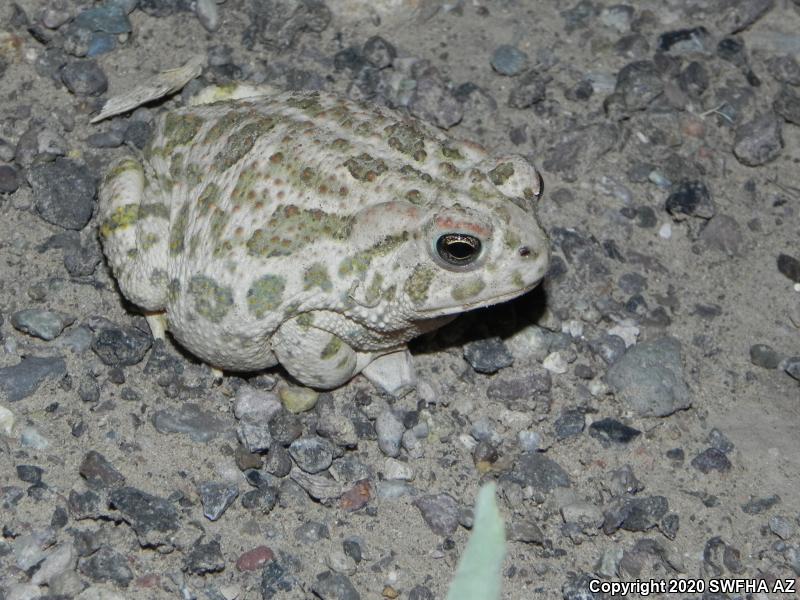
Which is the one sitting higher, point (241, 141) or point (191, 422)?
point (241, 141)

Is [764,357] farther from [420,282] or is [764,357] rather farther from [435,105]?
[435,105]

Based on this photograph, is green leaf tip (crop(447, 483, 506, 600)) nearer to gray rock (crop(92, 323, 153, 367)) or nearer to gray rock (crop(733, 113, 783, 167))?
gray rock (crop(92, 323, 153, 367))

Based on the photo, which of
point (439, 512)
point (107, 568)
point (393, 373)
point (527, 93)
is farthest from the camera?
point (527, 93)

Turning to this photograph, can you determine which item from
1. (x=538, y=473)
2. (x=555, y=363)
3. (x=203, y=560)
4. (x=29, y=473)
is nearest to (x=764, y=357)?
(x=555, y=363)

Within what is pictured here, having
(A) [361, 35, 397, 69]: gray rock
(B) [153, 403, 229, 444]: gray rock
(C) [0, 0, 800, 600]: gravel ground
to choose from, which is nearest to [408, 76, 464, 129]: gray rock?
(C) [0, 0, 800, 600]: gravel ground

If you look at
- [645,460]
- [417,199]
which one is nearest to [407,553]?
[645,460]

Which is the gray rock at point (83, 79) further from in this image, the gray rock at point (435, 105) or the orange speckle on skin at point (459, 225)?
the orange speckle on skin at point (459, 225)

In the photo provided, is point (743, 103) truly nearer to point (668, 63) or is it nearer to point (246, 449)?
point (668, 63)
